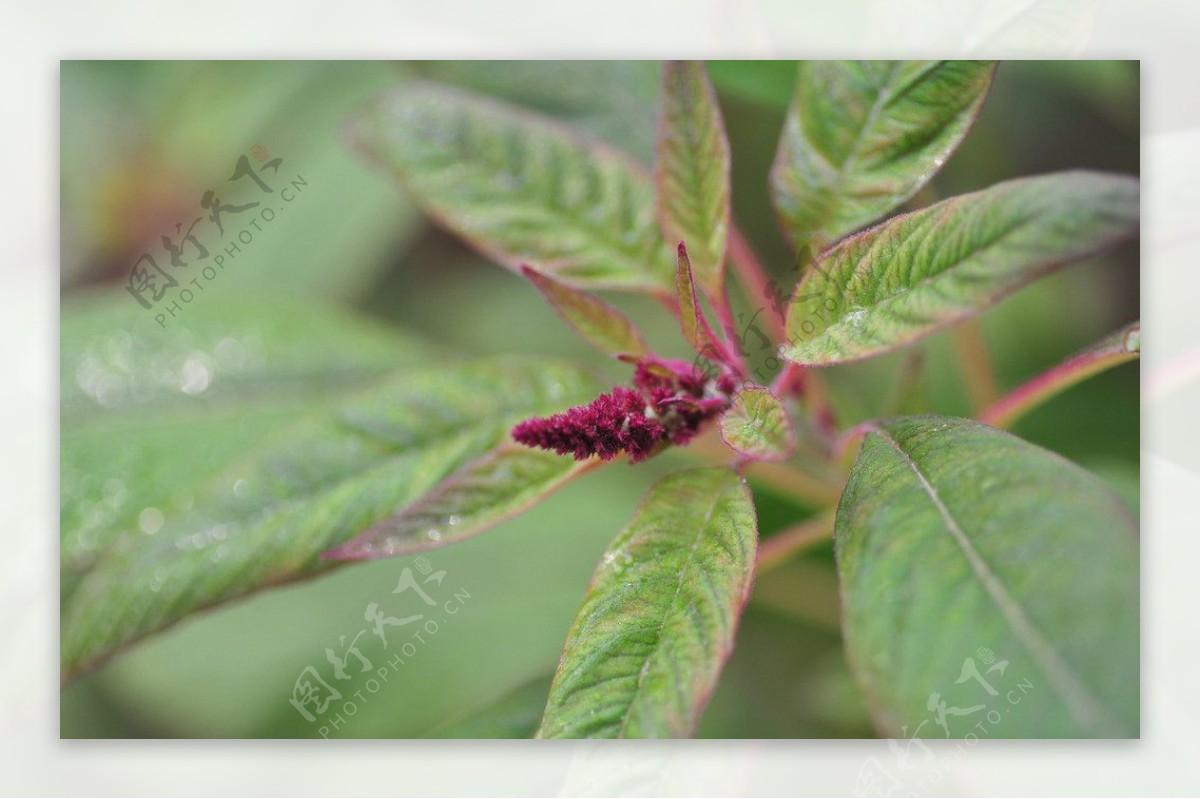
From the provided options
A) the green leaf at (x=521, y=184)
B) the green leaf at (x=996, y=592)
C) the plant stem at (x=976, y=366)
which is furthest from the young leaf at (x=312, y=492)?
the plant stem at (x=976, y=366)

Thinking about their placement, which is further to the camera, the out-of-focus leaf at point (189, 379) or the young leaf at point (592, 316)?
the out-of-focus leaf at point (189, 379)

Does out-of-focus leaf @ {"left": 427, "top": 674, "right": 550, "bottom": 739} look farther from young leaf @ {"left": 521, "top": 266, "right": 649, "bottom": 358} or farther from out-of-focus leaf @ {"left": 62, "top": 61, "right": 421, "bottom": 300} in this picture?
out-of-focus leaf @ {"left": 62, "top": 61, "right": 421, "bottom": 300}

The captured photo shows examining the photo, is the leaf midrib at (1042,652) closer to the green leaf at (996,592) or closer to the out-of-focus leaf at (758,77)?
the green leaf at (996,592)

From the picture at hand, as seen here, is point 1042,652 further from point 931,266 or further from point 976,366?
point 976,366

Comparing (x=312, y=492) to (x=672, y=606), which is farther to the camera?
(x=312, y=492)

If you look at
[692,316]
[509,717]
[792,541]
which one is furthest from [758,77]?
[509,717]

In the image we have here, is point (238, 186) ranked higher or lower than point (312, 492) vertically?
higher
